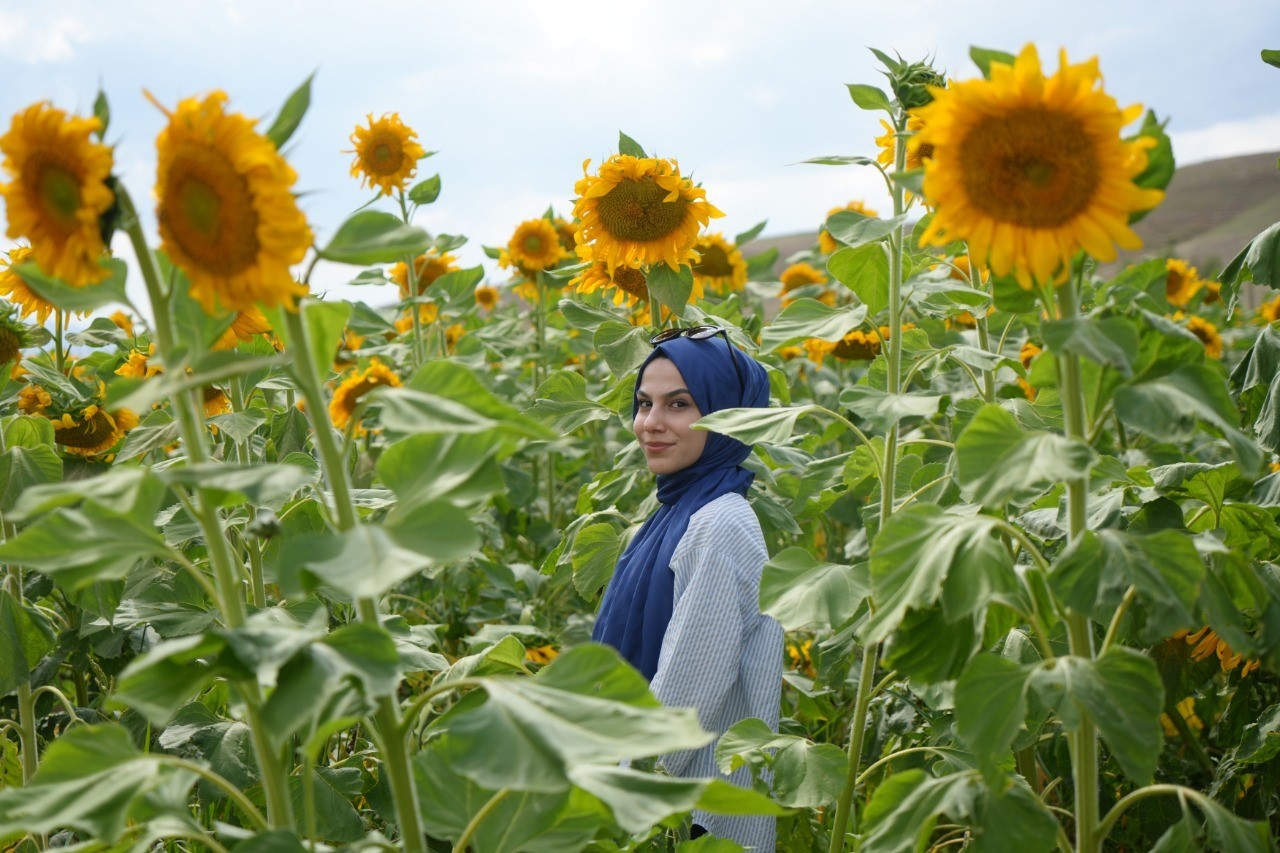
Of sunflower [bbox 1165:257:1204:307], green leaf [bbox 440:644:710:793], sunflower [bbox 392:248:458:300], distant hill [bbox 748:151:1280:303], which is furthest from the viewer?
distant hill [bbox 748:151:1280:303]

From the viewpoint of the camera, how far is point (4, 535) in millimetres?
2383

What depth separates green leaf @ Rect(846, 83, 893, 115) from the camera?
7.00ft

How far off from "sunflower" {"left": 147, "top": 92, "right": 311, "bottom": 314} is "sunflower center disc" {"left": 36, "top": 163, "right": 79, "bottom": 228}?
0.09 metres

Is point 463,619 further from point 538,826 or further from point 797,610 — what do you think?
point 538,826

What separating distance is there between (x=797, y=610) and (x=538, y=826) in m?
0.64

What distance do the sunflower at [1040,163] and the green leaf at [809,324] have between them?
680 mm

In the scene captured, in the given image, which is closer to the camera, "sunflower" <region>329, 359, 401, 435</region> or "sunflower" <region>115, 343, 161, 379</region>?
"sunflower" <region>115, 343, 161, 379</region>

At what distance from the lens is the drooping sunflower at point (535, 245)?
504cm

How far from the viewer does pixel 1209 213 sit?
1891 centimetres

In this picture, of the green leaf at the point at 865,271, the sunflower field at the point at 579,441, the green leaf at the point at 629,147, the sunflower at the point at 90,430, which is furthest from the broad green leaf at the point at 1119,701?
the sunflower at the point at 90,430

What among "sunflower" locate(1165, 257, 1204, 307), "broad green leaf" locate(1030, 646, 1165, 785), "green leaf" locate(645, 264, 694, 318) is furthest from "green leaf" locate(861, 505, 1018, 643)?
"sunflower" locate(1165, 257, 1204, 307)

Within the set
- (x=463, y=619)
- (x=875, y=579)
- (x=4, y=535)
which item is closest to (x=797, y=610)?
(x=875, y=579)

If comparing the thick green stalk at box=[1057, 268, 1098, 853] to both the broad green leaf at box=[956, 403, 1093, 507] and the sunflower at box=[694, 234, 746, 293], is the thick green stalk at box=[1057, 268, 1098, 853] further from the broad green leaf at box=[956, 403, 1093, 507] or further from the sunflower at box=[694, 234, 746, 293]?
the sunflower at box=[694, 234, 746, 293]

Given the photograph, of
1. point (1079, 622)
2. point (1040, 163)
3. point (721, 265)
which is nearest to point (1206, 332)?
point (721, 265)
